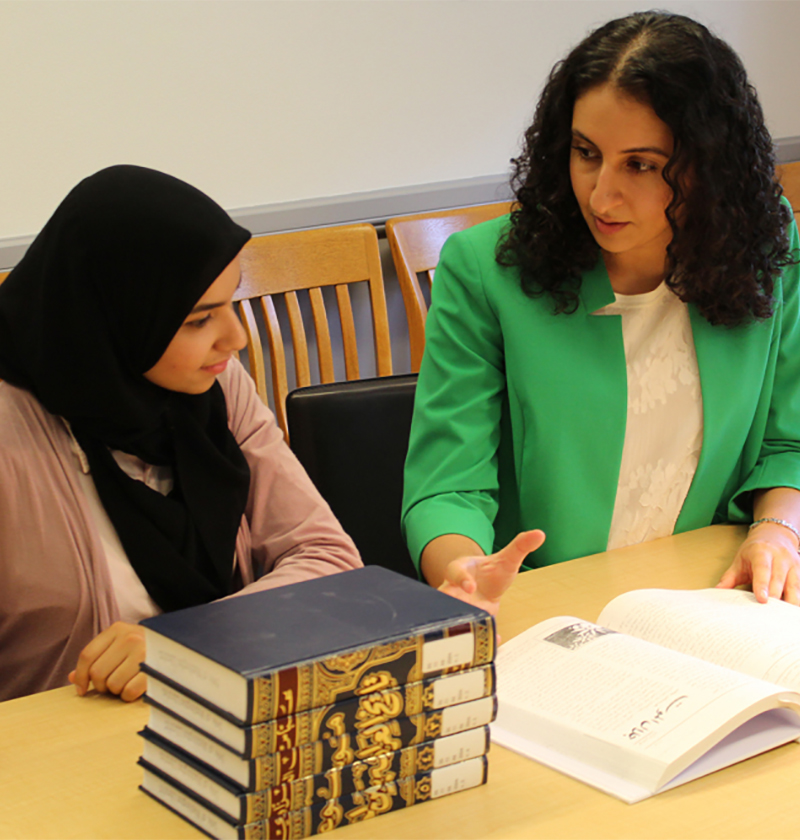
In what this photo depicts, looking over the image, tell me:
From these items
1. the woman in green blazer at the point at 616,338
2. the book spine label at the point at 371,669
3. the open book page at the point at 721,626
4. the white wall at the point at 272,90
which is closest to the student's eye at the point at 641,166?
the woman in green blazer at the point at 616,338

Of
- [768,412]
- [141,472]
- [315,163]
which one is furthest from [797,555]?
[315,163]

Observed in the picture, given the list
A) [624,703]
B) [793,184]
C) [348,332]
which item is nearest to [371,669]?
[624,703]

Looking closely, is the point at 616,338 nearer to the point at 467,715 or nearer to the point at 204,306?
the point at 204,306

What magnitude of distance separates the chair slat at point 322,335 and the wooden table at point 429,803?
145 centimetres

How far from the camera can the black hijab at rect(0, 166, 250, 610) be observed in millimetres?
1188

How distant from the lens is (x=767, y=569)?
114 cm

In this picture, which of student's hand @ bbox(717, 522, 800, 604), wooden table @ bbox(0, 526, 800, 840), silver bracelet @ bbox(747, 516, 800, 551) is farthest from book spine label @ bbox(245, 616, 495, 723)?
silver bracelet @ bbox(747, 516, 800, 551)

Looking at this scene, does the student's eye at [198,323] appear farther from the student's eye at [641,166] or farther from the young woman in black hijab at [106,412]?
the student's eye at [641,166]

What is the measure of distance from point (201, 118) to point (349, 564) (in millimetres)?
1297

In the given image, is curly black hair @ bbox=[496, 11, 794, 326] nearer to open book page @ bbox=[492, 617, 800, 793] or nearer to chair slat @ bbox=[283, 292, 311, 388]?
open book page @ bbox=[492, 617, 800, 793]

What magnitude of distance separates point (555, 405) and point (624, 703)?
2.01 feet

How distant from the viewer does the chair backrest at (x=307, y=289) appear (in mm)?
2215

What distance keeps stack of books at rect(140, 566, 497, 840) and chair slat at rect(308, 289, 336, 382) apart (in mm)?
1564

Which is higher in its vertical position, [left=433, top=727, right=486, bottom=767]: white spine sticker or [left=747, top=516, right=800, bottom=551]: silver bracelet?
[left=433, top=727, right=486, bottom=767]: white spine sticker
